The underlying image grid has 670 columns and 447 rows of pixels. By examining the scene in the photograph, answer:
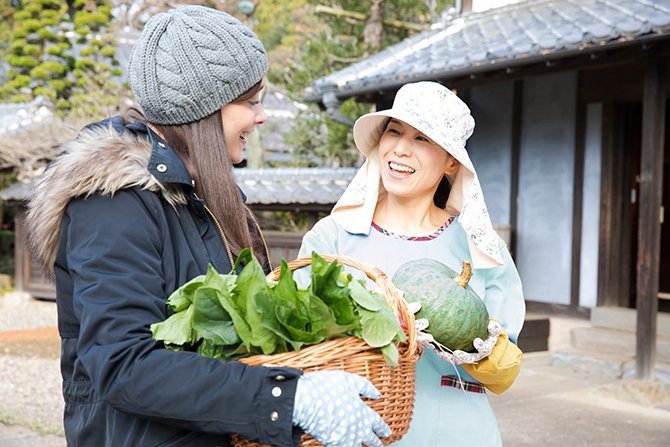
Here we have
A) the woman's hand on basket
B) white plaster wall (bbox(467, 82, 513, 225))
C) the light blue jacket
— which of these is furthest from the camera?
white plaster wall (bbox(467, 82, 513, 225))

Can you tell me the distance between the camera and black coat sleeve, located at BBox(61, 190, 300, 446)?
1.42 metres

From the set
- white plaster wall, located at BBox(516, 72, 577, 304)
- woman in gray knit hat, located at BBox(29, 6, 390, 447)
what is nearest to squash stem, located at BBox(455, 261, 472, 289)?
woman in gray knit hat, located at BBox(29, 6, 390, 447)

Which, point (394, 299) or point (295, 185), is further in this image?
point (295, 185)

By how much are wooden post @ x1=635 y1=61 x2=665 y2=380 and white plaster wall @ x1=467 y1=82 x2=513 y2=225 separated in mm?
2536

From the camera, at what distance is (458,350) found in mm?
1920

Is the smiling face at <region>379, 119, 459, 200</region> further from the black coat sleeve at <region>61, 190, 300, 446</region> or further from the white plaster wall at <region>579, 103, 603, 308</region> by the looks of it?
the white plaster wall at <region>579, 103, 603, 308</region>

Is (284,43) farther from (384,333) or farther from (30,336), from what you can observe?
(384,333)

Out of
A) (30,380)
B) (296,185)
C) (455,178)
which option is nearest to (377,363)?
(455,178)

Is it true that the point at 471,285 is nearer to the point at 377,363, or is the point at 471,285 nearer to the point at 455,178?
the point at 455,178

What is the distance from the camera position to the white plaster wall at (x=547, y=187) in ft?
28.6

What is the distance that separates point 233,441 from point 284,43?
21167mm

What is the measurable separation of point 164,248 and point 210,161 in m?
0.30

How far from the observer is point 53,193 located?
63.1 inches

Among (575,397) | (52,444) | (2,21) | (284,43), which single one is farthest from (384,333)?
(2,21)
